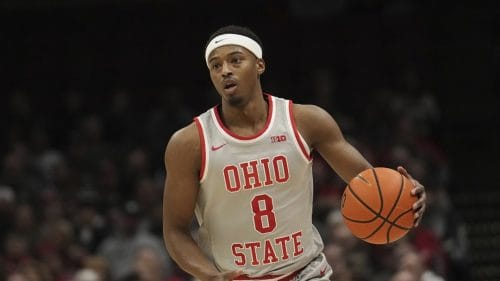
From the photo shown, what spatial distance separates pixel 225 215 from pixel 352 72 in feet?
34.5

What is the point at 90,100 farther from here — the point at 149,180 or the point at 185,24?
the point at 149,180

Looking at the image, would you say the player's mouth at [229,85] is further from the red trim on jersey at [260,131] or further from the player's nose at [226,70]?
the red trim on jersey at [260,131]

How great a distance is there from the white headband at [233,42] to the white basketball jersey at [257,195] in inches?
15.8

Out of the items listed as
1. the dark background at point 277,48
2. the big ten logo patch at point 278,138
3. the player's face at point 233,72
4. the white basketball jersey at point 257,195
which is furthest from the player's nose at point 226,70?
the dark background at point 277,48

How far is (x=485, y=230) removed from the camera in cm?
1466

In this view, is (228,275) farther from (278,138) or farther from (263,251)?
(278,138)

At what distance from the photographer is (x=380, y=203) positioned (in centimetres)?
621

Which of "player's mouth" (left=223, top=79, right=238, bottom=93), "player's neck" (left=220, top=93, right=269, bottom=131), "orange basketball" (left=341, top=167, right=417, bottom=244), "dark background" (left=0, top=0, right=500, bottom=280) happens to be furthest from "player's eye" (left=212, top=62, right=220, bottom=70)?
"dark background" (left=0, top=0, right=500, bottom=280)

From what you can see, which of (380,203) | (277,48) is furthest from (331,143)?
(277,48)

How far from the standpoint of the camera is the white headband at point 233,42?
20.7 ft

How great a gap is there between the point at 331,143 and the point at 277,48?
1073 centimetres

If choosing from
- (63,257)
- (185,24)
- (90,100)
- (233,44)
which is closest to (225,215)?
(233,44)

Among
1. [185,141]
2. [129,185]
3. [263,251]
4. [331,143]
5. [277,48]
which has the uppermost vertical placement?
[277,48]

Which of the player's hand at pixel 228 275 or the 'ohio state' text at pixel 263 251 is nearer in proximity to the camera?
the player's hand at pixel 228 275
